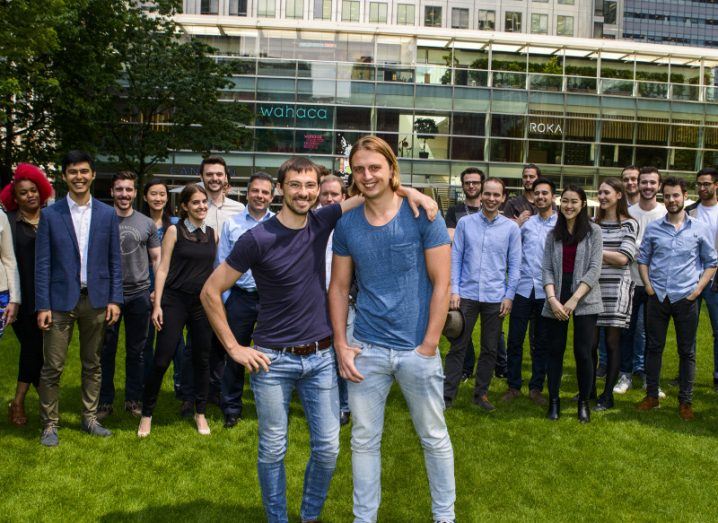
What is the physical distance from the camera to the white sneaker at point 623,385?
793cm

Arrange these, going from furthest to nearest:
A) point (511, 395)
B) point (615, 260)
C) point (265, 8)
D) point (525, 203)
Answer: point (265, 8) → point (525, 203) → point (511, 395) → point (615, 260)

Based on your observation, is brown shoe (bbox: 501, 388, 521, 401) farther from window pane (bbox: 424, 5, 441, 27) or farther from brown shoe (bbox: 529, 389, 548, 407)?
window pane (bbox: 424, 5, 441, 27)

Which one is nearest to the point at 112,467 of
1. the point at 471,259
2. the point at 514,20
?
the point at 471,259

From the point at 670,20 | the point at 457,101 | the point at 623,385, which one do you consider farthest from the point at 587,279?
the point at 670,20

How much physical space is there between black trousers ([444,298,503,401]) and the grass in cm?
30

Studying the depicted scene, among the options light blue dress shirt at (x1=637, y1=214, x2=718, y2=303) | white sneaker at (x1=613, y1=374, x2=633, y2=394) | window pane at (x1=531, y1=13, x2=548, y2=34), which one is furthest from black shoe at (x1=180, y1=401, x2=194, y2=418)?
window pane at (x1=531, y1=13, x2=548, y2=34)

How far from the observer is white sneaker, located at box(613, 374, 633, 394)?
7926 mm

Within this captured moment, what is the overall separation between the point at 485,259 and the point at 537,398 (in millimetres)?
1693

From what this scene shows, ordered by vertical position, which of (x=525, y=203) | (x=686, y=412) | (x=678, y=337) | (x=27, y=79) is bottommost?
(x=686, y=412)

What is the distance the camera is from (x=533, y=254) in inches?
303

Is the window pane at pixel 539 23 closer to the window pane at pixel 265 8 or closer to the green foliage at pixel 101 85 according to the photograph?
the window pane at pixel 265 8

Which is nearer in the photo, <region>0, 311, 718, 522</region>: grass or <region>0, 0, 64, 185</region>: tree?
<region>0, 311, 718, 522</region>: grass

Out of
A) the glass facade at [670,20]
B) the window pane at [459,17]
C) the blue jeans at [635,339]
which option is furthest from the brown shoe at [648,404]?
the glass facade at [670,20]

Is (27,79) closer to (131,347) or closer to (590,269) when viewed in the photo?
(131,347)
